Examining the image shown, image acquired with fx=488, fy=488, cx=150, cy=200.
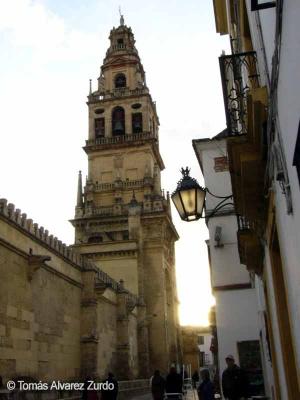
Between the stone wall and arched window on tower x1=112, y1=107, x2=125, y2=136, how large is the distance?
20262 millimetres

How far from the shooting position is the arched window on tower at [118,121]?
142ft

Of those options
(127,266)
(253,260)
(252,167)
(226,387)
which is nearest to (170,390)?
(226,387)

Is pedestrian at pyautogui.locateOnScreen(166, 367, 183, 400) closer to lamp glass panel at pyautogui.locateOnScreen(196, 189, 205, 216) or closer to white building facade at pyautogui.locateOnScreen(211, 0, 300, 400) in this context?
white building facade at pyautogui.locateOnScreen(211, 0, 300, 400)

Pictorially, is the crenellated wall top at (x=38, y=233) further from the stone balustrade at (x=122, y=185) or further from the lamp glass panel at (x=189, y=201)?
the stone balustrade at (x=122, y=185)

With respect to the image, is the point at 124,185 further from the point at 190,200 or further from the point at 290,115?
the point at 290,115

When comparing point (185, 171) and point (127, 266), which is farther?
point (127, 266)

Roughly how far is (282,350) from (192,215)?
1.99 meters

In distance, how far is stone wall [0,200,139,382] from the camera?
14.8 meters

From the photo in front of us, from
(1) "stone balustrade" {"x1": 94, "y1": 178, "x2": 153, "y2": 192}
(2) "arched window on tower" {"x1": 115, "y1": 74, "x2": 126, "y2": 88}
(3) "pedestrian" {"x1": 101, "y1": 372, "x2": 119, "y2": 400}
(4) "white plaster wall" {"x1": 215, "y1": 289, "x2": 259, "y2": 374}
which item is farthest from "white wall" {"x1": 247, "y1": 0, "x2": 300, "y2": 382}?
(2) "arched window on tower" {"x1": 115, "y1": 74, "x2": 126, "y2": 88}

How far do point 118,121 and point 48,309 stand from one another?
2806 centimetres

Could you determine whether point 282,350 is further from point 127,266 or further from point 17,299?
point 127,266

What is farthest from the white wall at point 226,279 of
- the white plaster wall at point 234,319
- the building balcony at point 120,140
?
the building balcony at point 120,140

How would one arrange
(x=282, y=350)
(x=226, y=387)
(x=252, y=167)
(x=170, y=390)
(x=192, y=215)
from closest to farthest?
(x=252, y=167)
(x=282, y=350)
(x=192, y=215)
(x=226, y=387)
(x=170, y=390)

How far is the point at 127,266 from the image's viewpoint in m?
35.9
